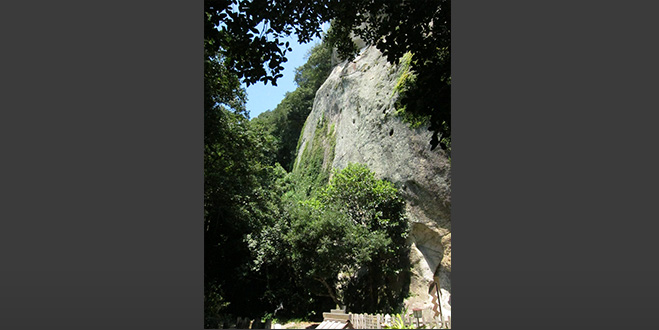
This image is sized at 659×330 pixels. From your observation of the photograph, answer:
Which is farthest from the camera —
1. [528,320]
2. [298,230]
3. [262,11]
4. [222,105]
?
[298,230]

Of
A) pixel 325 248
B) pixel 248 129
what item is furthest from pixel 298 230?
pixel 248 129

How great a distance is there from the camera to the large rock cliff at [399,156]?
10.5 m

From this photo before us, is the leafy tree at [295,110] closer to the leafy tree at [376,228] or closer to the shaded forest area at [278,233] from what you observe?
the shaded forest area at [278,233]

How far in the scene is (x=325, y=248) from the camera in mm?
9695

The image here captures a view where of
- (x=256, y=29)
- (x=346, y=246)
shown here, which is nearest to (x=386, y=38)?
(x=256, y=29)

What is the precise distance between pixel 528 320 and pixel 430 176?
7324 millimetres

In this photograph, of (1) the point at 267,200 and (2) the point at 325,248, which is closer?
(2) the point at 325,248

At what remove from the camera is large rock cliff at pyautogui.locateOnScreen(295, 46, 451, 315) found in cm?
1053

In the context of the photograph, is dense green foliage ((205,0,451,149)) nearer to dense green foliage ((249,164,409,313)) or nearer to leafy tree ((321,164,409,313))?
dense green foliage ((249,164,409,313))

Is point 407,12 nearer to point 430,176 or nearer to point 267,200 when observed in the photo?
point 430,176

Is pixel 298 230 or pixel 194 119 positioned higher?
pixel 194 119

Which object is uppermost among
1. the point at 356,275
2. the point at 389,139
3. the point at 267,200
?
the point at 389,139

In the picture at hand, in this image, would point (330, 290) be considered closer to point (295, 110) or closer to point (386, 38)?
point (386, 38)

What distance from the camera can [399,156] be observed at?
11.4m
